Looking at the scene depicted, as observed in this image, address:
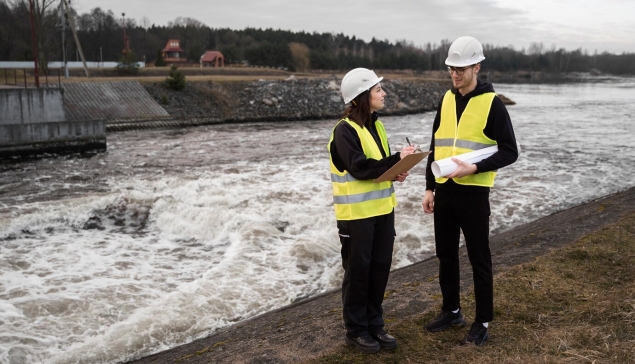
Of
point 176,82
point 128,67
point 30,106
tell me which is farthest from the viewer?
point 128,67

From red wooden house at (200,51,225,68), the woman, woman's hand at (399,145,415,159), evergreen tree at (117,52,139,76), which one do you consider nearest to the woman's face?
the woman

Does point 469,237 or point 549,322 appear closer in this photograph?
point 469,237

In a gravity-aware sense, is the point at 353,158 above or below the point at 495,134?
below

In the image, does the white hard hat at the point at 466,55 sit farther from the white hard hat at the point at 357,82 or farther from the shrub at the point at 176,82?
the shrub at the point at 176,82

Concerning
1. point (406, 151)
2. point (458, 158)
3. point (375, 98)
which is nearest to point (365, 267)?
point (406, 151)

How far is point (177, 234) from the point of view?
11.1 meters

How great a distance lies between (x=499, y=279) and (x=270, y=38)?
107355mm

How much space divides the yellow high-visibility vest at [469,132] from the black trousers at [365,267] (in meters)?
0.62

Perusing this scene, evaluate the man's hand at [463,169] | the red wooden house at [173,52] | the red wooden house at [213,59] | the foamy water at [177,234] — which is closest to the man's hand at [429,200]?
the man's hand at [463,169]

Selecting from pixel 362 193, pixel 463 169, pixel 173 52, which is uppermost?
pixel 173 52

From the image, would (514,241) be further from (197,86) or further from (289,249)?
(197,86)

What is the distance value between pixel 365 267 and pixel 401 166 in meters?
0.86

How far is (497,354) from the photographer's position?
402 cm

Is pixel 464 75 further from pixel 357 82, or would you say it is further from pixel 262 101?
pixel 262 101
